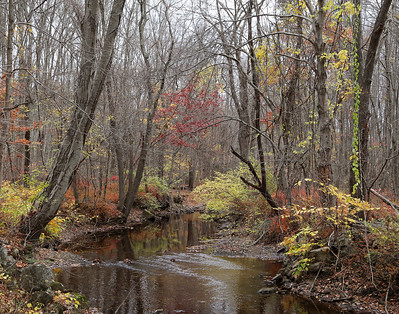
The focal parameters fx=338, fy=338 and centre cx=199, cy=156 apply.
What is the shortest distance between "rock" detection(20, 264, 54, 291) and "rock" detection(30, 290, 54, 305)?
0.77 feet

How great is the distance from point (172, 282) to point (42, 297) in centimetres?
369

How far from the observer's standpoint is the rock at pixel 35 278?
19.0 feet

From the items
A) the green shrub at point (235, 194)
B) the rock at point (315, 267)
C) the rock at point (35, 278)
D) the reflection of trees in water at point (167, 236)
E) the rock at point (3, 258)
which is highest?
the green shrub at point (235, 194)

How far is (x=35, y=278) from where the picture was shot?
5.93 metres

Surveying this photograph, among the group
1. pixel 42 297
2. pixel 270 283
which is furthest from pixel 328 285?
pixel 42 297

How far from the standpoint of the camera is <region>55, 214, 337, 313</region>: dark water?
22.9 feet

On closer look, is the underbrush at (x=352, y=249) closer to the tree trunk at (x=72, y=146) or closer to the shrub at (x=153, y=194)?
the tree trunk at (x=72, y=146)

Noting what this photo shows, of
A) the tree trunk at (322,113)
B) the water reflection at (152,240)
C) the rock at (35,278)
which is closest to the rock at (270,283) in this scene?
the tree trunk at (322,113)

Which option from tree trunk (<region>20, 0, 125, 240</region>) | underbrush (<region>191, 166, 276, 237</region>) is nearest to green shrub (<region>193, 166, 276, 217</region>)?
underbrush (<region>191, 166, 276, 237</region>)

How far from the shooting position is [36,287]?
5.80 m

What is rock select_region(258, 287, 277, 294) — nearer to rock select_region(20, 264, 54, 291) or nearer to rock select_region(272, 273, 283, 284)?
rock select_region(272, 273, 283, 284)

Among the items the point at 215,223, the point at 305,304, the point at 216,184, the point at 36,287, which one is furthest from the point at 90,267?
the point at 215,223

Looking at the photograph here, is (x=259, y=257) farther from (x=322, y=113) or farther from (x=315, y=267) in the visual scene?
(x=322, y=113)

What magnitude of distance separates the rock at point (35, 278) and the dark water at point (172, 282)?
52.9 inches
